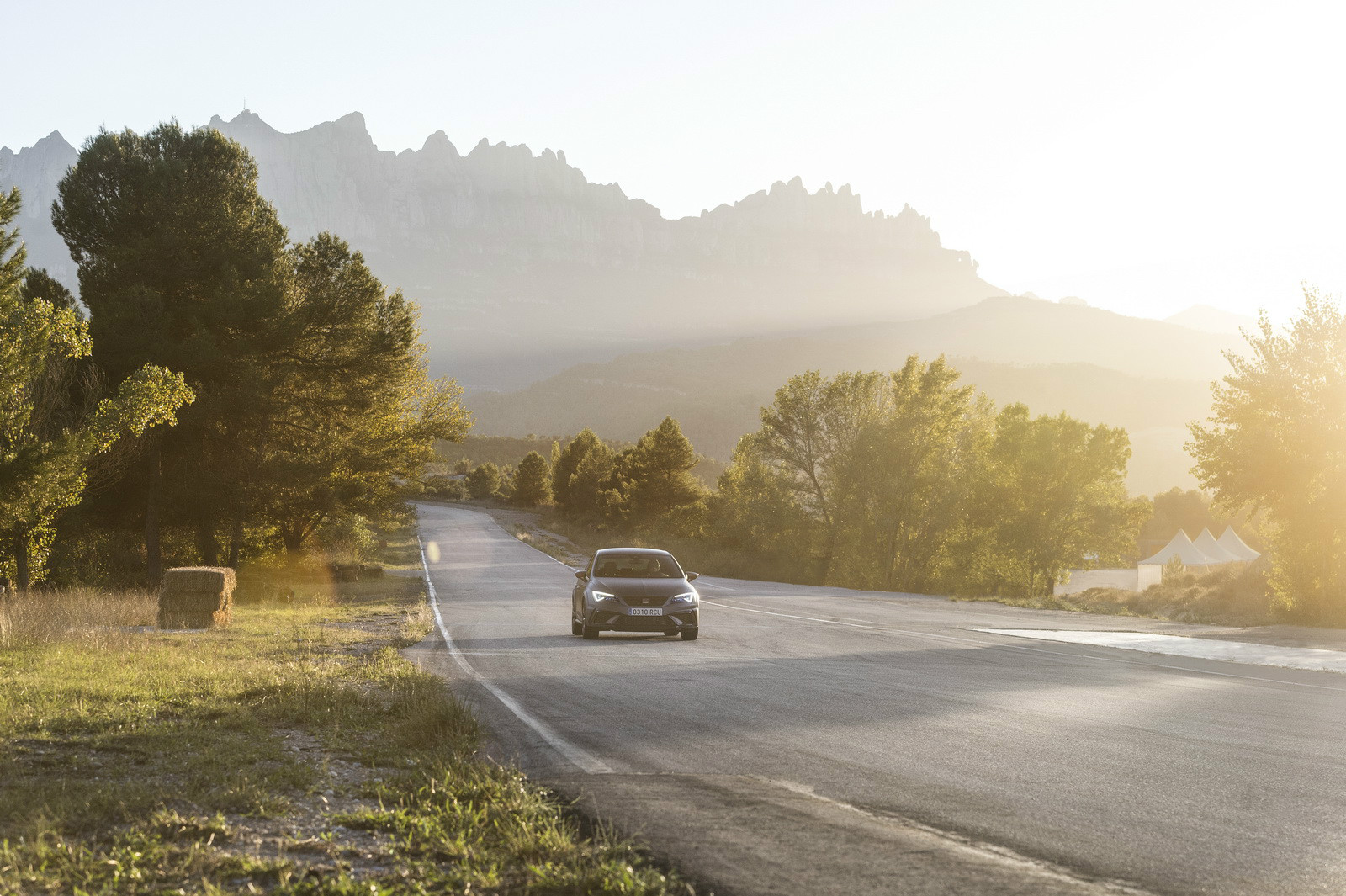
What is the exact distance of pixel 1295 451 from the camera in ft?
88.1

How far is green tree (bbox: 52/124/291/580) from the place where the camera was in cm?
2812

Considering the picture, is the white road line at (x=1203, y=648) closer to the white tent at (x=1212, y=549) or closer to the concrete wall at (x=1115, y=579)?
the concrete wall at (x=1115, y=579)

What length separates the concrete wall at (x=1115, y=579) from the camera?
153ft

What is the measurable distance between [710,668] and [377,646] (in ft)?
20.0

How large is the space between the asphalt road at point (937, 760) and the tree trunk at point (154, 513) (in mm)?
17190

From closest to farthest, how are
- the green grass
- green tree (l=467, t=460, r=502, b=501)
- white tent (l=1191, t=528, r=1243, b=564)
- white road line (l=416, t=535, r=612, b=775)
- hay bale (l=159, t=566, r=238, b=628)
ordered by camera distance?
1. the green grass
2. white road line (l=416, t=535, r=612, b=775)
3. hay bale (l=159, t=566, r=238, b=628)
4. white tent (l=1191, t=528, r=1243, b=564)
5. green tree (l=467, t=460, r=502, b=501)

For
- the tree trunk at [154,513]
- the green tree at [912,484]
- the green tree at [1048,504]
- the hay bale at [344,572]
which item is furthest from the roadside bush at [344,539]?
the green tree at [1048,504]

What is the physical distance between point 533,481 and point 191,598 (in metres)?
93.7

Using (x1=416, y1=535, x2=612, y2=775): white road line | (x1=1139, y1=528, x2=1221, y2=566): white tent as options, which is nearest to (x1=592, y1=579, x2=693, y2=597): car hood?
(x1=416, y1=535, x2=612, y2=775): white road line

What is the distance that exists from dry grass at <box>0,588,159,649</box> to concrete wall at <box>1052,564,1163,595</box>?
1597 inches

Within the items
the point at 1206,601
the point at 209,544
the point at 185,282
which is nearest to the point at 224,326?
the point at 185,282

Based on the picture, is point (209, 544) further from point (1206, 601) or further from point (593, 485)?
point (593, 485)

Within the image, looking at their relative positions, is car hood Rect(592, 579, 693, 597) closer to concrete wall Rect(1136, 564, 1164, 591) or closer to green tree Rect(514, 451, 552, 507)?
concrete wall Rect(1136, 564, 1164, 591)

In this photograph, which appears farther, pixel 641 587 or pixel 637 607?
pixel 641 587
